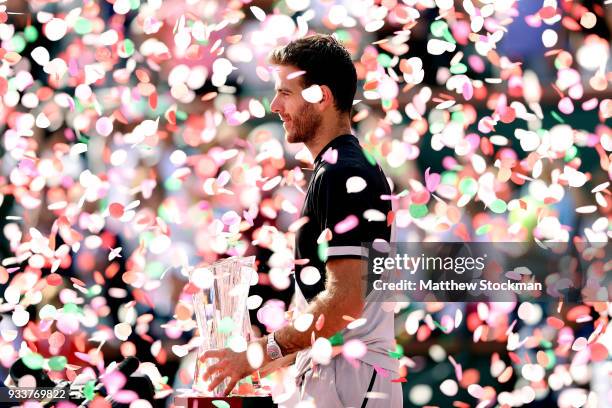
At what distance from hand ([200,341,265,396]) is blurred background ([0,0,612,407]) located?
1.76 metres

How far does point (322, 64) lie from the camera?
2.17 metres

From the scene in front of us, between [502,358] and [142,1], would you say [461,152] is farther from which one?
[142,1]

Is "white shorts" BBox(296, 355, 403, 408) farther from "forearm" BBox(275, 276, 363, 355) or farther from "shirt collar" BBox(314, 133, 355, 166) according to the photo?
"shirt collar" BBox(314, 133, 355, 166)

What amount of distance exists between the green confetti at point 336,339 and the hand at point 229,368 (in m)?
0.28

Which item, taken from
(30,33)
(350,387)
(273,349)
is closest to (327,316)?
(273,349)

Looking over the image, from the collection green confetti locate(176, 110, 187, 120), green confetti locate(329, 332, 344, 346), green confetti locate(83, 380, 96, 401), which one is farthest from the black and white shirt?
green confetti locate(176, 110, 187, 120)

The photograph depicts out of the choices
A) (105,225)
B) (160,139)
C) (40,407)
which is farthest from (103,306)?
(40,407)

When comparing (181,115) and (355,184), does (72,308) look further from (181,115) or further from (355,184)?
(355,184)

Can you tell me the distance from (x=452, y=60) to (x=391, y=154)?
48 cm

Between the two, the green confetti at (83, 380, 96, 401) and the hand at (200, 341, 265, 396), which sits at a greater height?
the hand at (200, 341, 265, 396)

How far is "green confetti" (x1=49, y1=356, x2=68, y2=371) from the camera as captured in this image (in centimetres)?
342

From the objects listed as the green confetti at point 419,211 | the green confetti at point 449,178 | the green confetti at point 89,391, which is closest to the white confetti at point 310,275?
the green confetti at point 89,391

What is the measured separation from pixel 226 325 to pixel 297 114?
62cm

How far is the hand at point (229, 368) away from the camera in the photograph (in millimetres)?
1682
